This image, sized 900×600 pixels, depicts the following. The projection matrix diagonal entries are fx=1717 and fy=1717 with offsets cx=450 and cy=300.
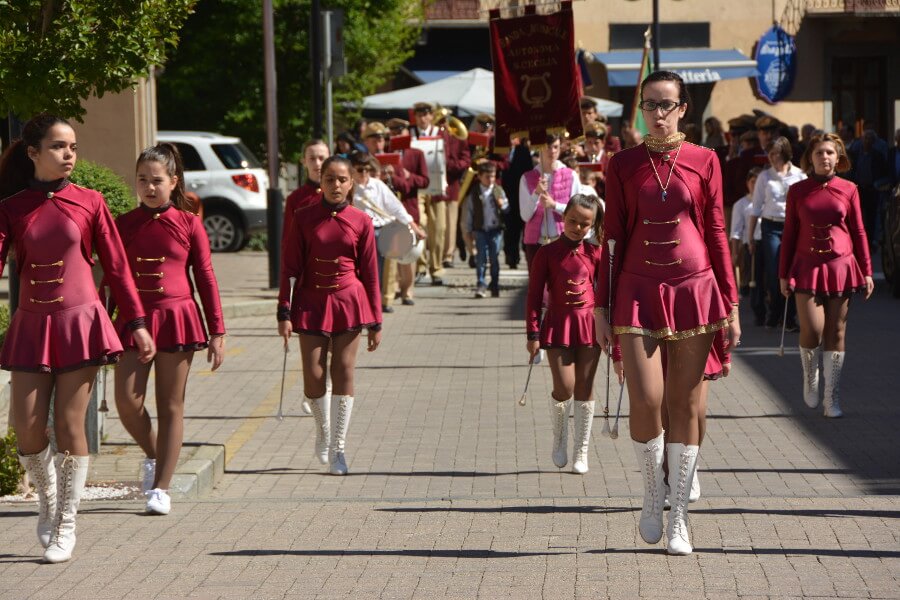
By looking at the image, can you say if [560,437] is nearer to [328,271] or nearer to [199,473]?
[328,271]

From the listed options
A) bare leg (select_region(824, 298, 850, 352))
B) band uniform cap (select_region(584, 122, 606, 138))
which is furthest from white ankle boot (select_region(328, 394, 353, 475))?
band uniform cap (select_region(584, 122, 606, 138))

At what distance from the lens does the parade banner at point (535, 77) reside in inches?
579

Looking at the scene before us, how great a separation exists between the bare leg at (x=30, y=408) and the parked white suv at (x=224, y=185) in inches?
801

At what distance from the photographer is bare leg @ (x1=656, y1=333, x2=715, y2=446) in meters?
6.78

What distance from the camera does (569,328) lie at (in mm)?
9164

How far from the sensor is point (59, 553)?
6734 millimetres

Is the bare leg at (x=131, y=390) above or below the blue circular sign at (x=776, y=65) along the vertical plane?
below

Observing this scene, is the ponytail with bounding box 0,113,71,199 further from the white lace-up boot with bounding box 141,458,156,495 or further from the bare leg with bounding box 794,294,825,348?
the bare leg with bounding box 794,294,825,348

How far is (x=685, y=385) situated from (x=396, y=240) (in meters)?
8.54

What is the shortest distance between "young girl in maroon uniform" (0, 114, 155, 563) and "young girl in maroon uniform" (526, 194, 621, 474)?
292cm

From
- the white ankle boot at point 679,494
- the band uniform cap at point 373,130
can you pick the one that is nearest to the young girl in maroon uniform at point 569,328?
the white ankle boot at point 679,494

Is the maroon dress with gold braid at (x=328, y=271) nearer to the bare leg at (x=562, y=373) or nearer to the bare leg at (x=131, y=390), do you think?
the bare leg at (x=562, y=373)

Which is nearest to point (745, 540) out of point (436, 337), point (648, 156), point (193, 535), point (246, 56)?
point (648, 156)

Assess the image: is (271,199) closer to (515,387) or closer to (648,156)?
(515,387)
